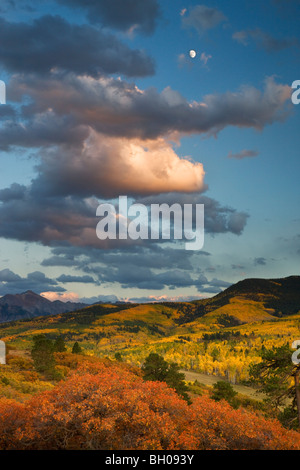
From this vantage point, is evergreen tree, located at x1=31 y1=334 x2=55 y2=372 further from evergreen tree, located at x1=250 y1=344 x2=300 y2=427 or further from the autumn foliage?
evergreen tree, located at x1=250 y1=344 x2=300 y2=427

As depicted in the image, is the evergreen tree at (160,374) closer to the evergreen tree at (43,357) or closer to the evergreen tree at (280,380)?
the evergreen tree at (43,357)

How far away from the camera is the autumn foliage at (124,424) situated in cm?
1830

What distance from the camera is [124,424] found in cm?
2039

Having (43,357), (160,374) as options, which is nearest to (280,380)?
(160,374)

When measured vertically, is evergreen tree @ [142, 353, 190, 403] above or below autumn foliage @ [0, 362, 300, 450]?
below

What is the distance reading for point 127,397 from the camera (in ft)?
66.3

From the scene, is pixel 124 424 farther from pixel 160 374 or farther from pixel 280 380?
pixel 160 374

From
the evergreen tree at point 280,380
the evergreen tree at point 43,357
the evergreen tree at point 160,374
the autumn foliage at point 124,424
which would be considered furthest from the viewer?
the evergreen tree at point 43,357

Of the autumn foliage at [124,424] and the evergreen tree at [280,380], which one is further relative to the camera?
the evergreen tree at [280,380]

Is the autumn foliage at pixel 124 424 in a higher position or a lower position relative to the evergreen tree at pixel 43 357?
higher

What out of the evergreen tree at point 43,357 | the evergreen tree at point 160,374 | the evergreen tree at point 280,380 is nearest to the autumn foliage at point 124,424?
the evergreen tree at point 280,380

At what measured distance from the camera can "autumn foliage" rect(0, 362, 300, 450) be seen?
18.3 m

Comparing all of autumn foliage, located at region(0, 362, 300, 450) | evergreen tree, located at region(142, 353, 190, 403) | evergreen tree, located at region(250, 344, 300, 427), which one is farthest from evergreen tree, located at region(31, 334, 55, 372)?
evergreen tree, located at region(250, 344, 300, 427)
